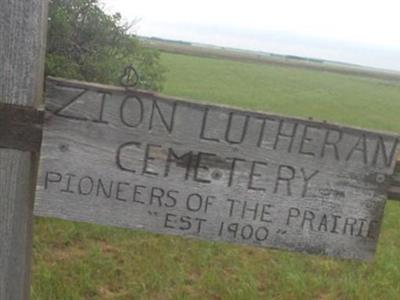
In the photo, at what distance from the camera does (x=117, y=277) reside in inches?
159

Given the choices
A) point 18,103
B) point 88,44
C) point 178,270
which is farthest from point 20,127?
point 88,44

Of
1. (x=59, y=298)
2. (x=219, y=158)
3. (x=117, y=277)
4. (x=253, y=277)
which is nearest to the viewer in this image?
(x=219, y=158)

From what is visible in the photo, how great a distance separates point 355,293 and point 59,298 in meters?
2.18

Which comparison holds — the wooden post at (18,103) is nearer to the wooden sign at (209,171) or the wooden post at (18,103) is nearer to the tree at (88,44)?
the wooden sign at (209,171)

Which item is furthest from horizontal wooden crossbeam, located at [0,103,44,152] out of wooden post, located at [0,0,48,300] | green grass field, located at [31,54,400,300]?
green grass field, located at [31,54,400,300]

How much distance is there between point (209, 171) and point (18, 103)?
64cm

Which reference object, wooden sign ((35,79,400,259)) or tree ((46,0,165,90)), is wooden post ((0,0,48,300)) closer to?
wooden sign ((35,79,400,259))

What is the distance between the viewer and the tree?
6.54 metres

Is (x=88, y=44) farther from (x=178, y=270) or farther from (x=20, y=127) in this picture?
(x=20, y=127)

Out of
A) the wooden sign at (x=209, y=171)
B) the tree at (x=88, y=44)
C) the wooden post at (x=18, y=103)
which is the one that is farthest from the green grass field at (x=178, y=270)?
the tree at (x=88, y=44)

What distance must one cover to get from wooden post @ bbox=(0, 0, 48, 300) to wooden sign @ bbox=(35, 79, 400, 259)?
0.07 meters

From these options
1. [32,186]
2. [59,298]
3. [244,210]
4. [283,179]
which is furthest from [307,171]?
[59,298]

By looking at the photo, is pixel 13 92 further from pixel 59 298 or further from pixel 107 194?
pixel 59 298

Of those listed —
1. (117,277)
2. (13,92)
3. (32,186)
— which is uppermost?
(13,92)
